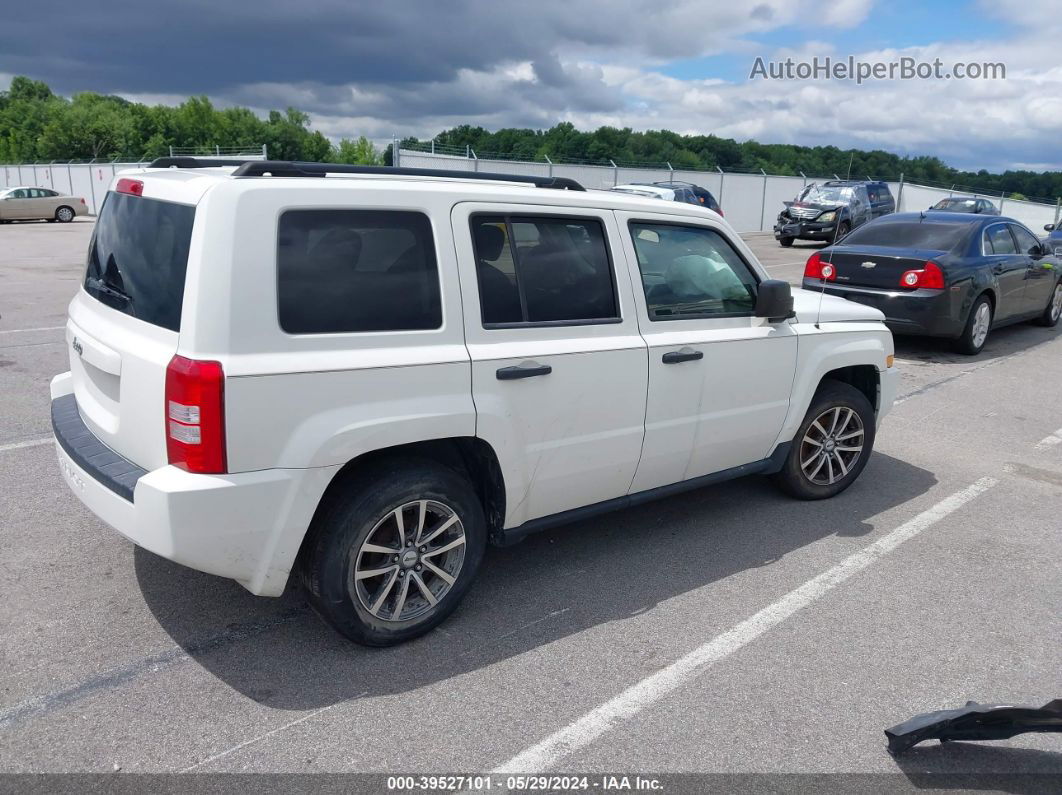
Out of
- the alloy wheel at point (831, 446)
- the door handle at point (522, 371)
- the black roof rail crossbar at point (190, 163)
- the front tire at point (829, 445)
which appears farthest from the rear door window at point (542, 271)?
the alloy wheel at point (831, 446)

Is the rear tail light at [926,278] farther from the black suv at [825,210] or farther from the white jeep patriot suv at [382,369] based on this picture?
the black suv at [825,210]

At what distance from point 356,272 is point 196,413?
31.6 inches

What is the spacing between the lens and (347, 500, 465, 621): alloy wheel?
3.46 m

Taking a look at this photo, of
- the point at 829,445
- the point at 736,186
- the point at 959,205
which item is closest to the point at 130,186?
the point at 829,445

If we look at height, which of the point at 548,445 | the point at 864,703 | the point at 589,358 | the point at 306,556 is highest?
the point at 589,358

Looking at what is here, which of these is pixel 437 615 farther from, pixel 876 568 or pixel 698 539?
pixel 876 568

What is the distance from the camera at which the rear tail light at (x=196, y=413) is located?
9.64 ft

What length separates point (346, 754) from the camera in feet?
9.53

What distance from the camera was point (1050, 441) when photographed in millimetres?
7090

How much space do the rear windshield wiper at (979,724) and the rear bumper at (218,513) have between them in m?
2.25

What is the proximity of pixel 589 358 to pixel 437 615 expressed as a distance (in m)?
1.31

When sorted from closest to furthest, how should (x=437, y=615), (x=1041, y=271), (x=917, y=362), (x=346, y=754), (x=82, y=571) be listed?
(x=346, y=754) < (x=437, y=615) < (x=82, y=571) < (x=917, y=362) < (x=1041, y=271)

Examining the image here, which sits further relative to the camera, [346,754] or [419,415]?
[419,415]

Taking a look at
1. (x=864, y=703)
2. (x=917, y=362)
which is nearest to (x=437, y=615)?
(x=864, y=703)
